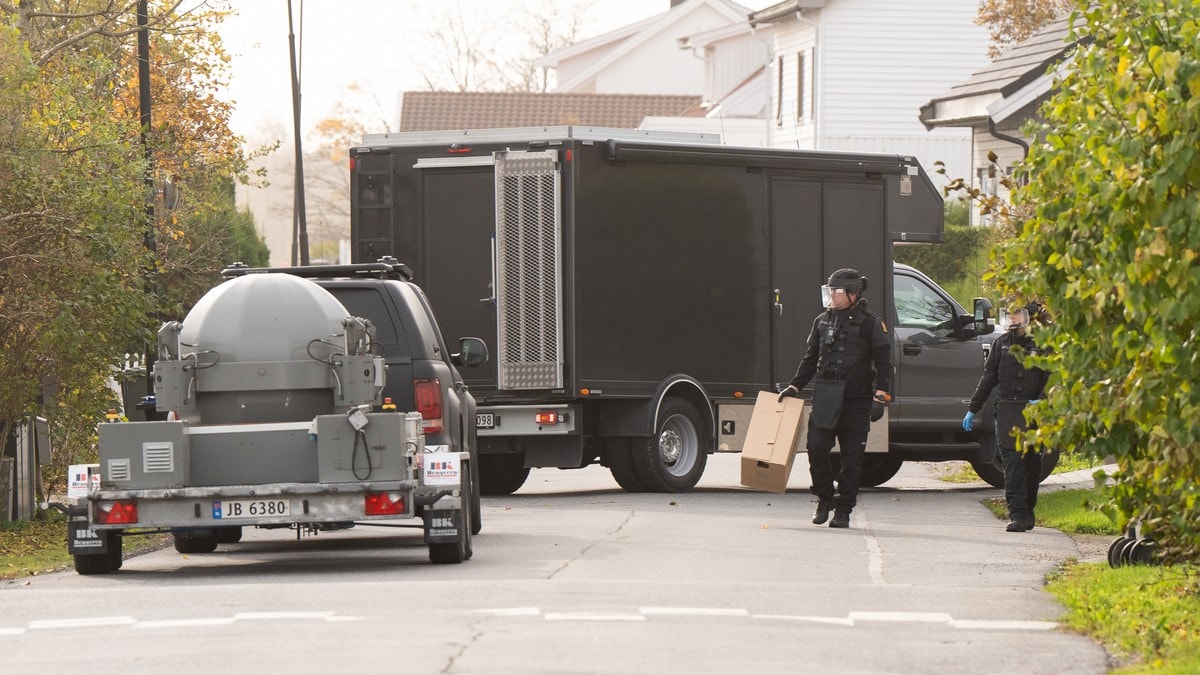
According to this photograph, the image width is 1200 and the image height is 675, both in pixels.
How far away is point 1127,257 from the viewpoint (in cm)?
912

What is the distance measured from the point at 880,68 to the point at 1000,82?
1201 cm

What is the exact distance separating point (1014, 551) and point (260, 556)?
490cm

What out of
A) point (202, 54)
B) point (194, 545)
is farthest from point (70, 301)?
point (202, 54)

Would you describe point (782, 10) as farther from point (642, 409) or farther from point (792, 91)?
point (642, 409)

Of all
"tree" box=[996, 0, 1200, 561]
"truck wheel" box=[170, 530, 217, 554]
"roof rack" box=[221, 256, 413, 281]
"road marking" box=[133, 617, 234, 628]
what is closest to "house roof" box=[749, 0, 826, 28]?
"roof rack" box=[221, 256, 413, 281]

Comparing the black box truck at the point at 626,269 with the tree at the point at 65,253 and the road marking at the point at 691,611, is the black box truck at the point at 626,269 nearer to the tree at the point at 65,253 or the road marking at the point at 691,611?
the tree at the point at 65,253

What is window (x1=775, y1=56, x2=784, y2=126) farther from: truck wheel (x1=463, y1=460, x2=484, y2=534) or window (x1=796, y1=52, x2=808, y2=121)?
truck wheel (x1=463, y1=460, x2=484, y2=534)

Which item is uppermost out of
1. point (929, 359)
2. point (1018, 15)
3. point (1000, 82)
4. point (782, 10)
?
point (782, 10)

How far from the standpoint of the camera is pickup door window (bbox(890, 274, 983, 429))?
20.3 metres

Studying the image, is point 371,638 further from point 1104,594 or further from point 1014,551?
point 1014,551

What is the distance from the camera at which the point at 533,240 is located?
18.8 m

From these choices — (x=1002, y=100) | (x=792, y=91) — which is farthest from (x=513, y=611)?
(x=792, y=91)

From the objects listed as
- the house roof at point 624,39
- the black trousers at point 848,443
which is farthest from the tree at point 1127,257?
the house roof at point 624,39

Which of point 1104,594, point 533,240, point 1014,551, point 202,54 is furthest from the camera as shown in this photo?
point 202,54
